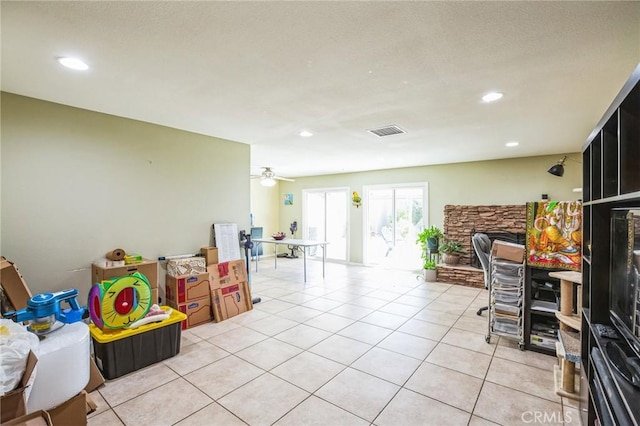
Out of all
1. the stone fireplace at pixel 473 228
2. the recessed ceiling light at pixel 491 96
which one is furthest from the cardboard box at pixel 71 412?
the stone fireplace at pixel 473 228

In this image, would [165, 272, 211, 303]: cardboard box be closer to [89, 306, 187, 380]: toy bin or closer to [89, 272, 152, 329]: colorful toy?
[89, 306, 187, 380]: toy bin

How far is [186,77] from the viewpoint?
238 centimetres

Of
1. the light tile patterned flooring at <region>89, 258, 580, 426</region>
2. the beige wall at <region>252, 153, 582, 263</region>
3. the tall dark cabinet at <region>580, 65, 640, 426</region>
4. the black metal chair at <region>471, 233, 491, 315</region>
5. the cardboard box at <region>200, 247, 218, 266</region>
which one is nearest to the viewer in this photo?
the tall dark cabinet at <region>580, 65, 640, 426</region>

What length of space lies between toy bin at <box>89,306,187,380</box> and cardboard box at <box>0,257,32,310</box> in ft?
1.82

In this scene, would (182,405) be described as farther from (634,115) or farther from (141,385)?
(634,115)

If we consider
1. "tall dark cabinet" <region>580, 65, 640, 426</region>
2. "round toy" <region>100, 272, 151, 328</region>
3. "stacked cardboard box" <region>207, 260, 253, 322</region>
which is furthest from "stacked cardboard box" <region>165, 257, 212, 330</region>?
"tall dark cabinet" <region>580, 65, 640, 426</region>

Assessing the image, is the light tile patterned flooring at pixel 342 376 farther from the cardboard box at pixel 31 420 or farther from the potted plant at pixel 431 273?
the potted plant at pixel 431 273

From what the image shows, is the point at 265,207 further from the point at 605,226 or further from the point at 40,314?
the point at 605,226

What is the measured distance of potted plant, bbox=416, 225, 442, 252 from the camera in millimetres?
6227

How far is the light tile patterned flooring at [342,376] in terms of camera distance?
2035 mm

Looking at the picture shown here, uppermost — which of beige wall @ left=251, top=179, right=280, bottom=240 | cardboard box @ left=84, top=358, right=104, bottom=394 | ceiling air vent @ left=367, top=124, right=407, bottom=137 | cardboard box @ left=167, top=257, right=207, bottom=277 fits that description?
ceiling air vent @ left=367, top=124, right=407, bottom=137

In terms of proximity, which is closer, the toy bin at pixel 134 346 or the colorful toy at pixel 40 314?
the colorful toy at pixel 40 314

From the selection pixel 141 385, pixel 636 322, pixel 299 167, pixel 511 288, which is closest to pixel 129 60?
pixel 141 385

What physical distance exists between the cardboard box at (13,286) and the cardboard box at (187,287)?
4.46ft
